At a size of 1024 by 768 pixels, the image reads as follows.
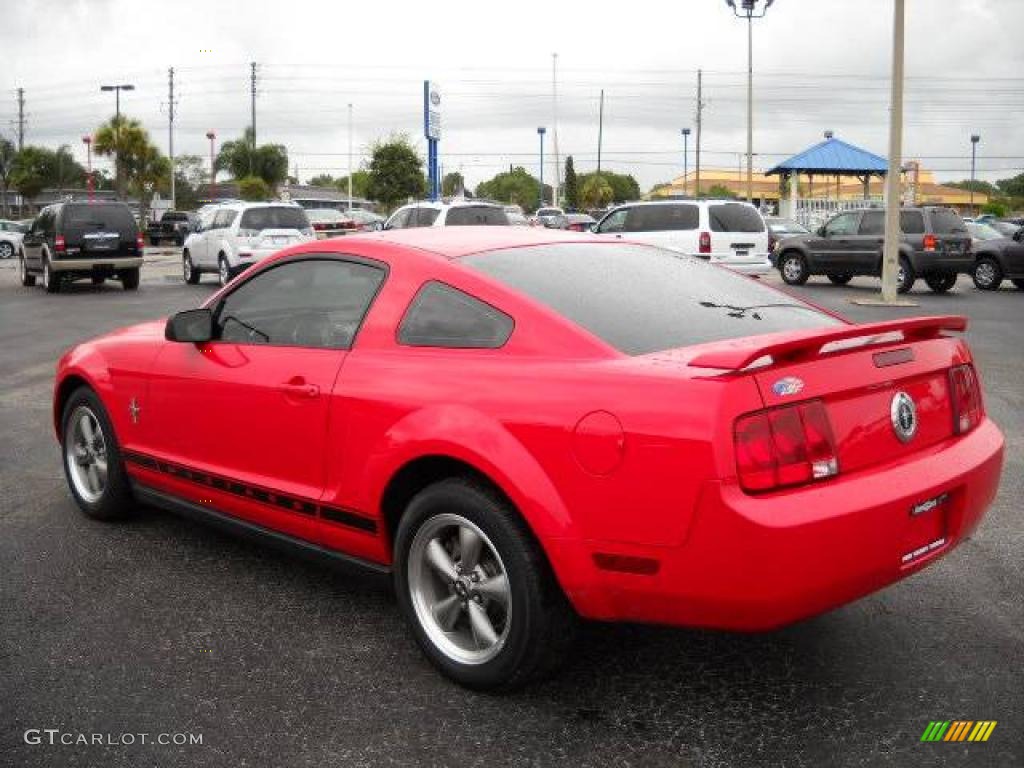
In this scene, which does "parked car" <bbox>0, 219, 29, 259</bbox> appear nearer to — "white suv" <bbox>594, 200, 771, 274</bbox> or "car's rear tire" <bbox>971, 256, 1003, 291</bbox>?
"white suv" <bbox>594, 200, 771, 274</bbox>

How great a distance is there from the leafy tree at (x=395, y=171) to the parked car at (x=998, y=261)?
52529 millimetres

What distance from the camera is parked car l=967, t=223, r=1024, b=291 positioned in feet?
76.3

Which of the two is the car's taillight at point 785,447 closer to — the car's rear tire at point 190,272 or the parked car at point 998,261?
the parked car at point 998,261

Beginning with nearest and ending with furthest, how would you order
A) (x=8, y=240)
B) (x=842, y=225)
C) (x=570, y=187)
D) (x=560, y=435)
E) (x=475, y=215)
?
1. (x=560, y=435)
2. (x=475, y=215)
3. (x=842, y=225)
4. (x=8, y=240)
5. (x=570, y=187)

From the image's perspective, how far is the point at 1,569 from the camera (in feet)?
15.9

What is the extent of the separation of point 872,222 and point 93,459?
20824 millimetres

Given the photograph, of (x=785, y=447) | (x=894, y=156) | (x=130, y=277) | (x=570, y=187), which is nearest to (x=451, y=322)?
(x=785, y=447)

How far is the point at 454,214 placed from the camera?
21.1 meters

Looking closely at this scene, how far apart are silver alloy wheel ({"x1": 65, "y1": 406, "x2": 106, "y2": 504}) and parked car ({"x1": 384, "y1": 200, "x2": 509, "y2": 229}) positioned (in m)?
15.5

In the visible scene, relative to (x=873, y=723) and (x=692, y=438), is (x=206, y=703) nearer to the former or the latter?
(x=692, y=438)

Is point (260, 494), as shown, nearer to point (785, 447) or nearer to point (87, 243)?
point (785, 447)

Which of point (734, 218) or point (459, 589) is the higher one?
point (734, 218)

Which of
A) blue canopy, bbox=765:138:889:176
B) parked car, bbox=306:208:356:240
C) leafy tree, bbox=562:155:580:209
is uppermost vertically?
leafy tree, bbox=562:155:580:209

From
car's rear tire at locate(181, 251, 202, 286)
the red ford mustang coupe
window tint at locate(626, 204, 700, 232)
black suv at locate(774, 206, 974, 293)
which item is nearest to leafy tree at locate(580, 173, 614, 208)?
black suv at locate(774, 206, 974, 293)
